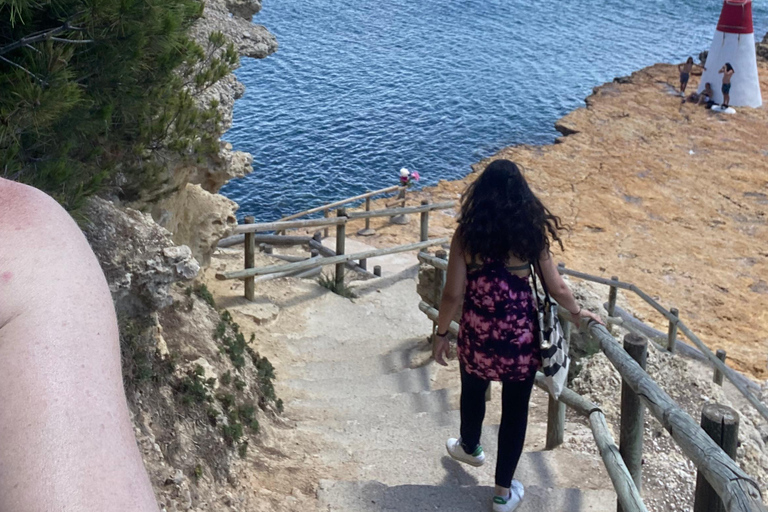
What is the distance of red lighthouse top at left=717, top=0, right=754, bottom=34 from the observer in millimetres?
25578

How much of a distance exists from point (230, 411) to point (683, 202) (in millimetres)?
18291

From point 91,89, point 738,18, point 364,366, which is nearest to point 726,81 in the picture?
point 738,18

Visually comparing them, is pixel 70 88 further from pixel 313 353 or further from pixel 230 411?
pixel 313 353

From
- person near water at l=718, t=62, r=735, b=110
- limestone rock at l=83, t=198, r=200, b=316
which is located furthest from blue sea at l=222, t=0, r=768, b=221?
limestone rock at l=83, t=198, r=200, b=316

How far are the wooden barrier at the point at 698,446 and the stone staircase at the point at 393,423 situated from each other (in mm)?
939

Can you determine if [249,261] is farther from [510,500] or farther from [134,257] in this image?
[510,500]

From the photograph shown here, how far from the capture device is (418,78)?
30.3 metres

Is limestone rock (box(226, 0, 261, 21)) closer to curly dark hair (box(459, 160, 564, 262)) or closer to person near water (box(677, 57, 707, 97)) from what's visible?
curly dark hair (box(459, 160, 564, 262))

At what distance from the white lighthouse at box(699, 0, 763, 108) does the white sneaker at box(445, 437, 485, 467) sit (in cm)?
2561

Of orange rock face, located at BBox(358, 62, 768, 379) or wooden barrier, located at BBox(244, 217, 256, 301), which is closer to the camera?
wooden barrier, located at BBox(244, 217, 256, 301)

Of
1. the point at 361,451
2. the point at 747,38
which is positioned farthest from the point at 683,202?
the point at 361,451

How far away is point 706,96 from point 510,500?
2662cm

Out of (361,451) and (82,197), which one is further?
(361,451)

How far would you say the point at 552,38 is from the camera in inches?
1406
